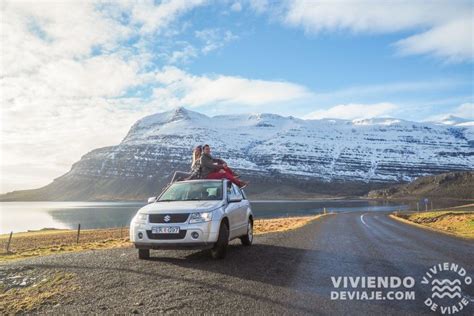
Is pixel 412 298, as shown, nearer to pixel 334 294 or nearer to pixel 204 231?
pixel 334 294

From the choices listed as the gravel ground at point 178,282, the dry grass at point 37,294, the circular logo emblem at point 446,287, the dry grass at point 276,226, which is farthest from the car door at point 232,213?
the dry grass at point 276,226

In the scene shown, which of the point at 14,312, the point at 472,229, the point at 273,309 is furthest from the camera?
the point at 472,229

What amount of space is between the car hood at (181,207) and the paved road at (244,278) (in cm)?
122

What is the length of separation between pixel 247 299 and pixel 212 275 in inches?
74.8

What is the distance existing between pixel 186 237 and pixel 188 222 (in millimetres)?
343

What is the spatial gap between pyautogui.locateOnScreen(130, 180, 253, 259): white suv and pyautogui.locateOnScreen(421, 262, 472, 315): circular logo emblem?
4.50m

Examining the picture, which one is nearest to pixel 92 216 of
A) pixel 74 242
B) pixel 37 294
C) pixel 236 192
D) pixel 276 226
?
pixel 74 242

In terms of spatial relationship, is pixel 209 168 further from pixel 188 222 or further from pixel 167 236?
pixel 167 236

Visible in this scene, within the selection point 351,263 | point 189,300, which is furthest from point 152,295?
point 351,263

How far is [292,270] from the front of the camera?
9156mm

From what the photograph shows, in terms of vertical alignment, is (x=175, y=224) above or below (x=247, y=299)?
above

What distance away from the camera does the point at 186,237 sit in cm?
967

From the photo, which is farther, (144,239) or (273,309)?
(144,239)

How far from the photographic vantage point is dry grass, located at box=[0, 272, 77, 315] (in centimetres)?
692
